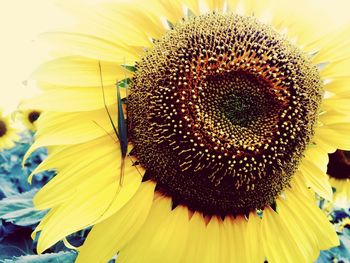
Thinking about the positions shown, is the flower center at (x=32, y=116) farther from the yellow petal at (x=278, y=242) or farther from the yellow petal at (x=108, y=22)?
the yellow petal at (x=278, y=242)

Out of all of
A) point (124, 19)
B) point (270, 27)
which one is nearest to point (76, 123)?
point (124, 19)

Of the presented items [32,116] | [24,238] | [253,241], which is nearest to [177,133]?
[253,241]

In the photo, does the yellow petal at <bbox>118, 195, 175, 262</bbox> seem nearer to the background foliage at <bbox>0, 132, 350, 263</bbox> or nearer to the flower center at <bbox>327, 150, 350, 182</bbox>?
the background foliage at <bbox>0, 132, 350, 263</bbox>

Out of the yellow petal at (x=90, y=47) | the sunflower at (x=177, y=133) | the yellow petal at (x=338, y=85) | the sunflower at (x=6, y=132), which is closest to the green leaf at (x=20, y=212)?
the sunflower at (x=177, y=133)

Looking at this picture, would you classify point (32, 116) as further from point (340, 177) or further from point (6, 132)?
point (340, 177)

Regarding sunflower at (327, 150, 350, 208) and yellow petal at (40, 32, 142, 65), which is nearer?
yellow petal at (40, 32, 142, 65)

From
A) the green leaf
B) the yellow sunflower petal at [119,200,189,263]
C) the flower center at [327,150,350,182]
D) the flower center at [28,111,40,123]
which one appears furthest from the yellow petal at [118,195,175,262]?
the flower center at [28,111,40,123]

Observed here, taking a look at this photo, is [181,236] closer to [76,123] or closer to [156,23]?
[76,123]
